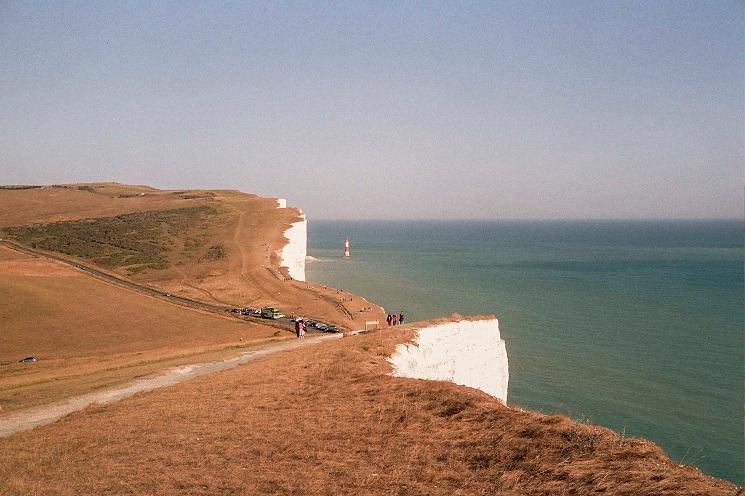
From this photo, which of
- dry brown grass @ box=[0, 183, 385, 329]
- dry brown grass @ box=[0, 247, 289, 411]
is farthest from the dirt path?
dry brown grass @ box=[0, 183, 385, 329]

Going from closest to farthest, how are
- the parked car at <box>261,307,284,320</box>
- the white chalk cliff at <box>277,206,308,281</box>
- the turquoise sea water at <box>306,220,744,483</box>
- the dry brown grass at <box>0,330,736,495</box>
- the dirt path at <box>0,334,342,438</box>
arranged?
the dry brown grass at <box>0,330,736,495</box>
the dirt path at <box>0,334,342,438</box>
the turquoise sea water at <box>306,220,744,483</box>
the parked car at <box>261,307,284,320</box>
the white chalk cliff at <box>277,206,308,281</box>

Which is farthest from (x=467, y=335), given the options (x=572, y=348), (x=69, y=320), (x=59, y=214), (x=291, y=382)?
(x=59, y=214)

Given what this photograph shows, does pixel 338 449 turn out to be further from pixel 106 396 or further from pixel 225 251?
pixel 225 251

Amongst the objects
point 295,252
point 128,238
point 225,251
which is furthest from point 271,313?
point 128,238

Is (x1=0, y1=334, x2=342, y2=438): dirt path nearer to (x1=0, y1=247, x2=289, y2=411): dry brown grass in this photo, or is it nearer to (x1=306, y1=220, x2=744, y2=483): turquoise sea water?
(x1=0, y1=247, x2=289, y2=411): dry brown grass

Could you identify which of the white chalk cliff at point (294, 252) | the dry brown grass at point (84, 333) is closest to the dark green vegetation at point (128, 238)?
the white chalk cliff at point (294, 252)

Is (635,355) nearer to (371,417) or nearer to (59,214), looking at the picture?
(371,417)
